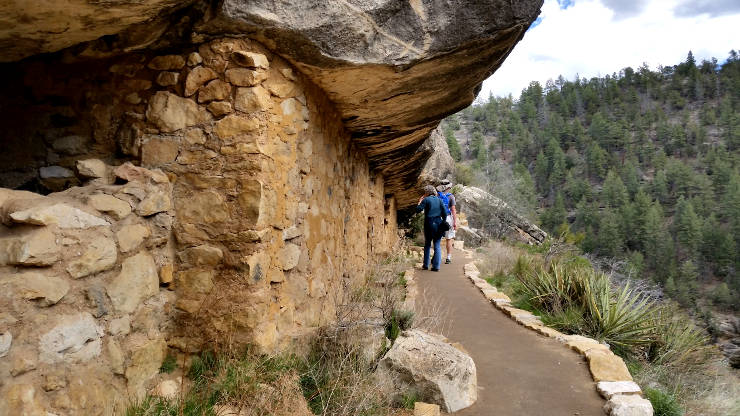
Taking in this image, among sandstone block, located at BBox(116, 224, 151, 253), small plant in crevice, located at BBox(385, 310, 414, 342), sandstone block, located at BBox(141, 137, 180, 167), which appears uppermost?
sandstone block, located at BBox(141, 137, 180, 167)

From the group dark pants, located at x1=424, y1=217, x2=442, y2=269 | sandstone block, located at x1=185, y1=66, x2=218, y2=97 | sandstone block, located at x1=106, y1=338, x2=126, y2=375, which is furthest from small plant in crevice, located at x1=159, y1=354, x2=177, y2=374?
dark pants, located at x1=424, y1=217, x2=442, y2=269

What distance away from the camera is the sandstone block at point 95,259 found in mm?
1896

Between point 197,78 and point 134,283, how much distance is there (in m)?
1.18

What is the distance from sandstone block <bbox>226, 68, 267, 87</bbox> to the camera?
2.53 metres

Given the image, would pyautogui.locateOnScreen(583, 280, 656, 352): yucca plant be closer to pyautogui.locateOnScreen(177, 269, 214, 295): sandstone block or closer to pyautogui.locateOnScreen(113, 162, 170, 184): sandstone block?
pyautogui.locateOnScreen(177, 269, 214, 295): sandstone block

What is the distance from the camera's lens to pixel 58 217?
1.86 meters

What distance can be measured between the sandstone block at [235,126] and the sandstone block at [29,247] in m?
1.00

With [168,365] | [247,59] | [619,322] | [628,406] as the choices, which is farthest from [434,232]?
[168,365]

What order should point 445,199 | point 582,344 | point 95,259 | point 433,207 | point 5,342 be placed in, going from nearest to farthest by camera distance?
point 5,342
point 95,259
point 582,344
point 433,207
point 445,199

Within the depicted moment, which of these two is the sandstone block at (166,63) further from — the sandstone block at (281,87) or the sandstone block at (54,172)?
the sandstone block at (54,172)

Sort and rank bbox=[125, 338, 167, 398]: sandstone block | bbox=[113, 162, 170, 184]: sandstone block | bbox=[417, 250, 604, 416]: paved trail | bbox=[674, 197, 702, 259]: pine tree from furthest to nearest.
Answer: bbox=[674, 197, 702, 259]: pine tree, bbox=[417, 250, 604, 416]: paved trail, bbox=[113, 162, 170, 184]: sandstone block, bbox=[125, 338, 167, 398]: sandstone block

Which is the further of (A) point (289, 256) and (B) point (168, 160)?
(A) point (289, 256)

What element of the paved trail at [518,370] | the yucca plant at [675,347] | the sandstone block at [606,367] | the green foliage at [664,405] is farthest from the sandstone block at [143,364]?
the yucca plant at [675,347]

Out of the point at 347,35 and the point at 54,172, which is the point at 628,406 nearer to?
the point at 347,35
